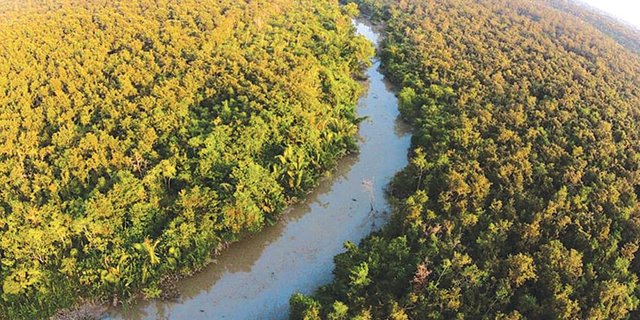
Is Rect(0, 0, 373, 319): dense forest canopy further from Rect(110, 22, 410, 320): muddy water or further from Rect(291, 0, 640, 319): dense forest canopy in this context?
Rect(291, 0, 640, 319): dense forest canopy

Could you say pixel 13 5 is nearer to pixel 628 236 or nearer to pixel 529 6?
pixel 628 236

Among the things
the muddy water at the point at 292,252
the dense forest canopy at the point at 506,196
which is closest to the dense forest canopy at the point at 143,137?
the muddy water at the point at 292,252

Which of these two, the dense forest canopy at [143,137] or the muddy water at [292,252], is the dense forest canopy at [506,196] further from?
the dense forest canopy at [143,137]

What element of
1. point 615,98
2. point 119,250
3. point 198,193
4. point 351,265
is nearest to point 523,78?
point 615,98

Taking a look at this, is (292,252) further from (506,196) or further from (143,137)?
(506,196)

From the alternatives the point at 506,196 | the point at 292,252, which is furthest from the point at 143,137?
the point at 506,196

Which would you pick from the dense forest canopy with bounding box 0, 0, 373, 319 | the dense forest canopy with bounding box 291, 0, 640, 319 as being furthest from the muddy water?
the dense forest canopy with bounding box 291, 0, 640, 319
